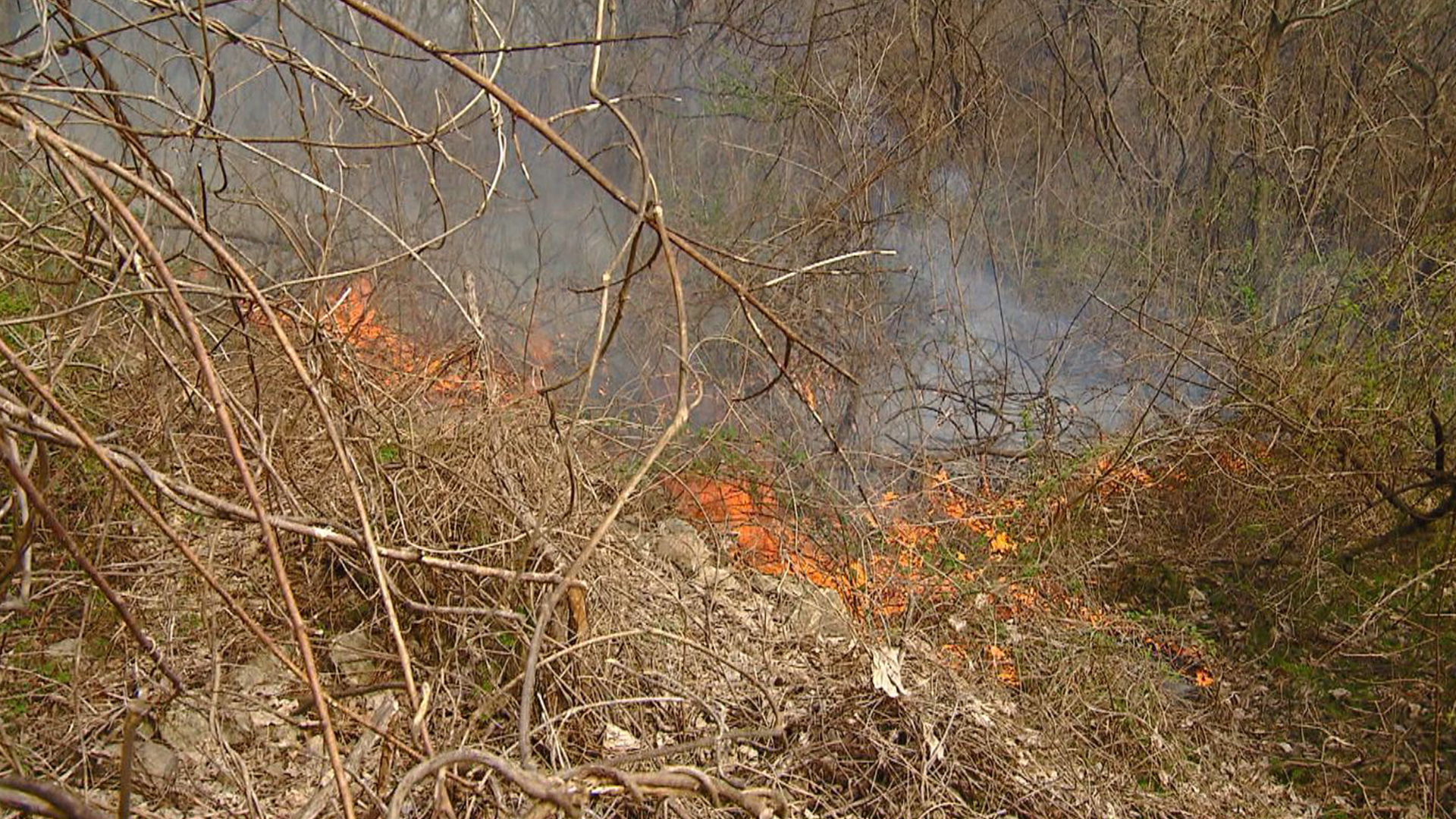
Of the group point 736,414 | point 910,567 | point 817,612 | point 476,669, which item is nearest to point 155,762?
point 476,669

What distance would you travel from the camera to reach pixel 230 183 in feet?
28.1

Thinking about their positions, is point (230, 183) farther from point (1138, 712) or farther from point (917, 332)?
point (1138, 712)

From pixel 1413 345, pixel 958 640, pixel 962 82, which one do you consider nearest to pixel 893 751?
pixel 958 640

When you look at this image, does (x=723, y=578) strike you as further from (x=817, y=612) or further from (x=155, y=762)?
(x=155, y=762)

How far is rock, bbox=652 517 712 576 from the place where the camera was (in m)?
5.22

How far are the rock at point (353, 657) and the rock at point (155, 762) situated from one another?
20.5 inches

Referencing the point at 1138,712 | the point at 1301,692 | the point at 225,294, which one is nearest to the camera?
the point at 225,294

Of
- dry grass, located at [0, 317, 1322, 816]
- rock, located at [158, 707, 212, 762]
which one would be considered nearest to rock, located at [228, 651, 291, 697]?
dry grass, located at [0, 317, 1322, 816]

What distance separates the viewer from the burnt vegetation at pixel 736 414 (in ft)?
6.94

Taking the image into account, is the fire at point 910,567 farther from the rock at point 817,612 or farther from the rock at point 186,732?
the rock at point 186,732

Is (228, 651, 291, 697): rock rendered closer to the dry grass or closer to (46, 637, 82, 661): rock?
the dry grass

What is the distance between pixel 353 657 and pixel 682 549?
217 cm

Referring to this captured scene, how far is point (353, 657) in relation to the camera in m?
3.39

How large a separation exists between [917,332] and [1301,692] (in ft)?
12.9
